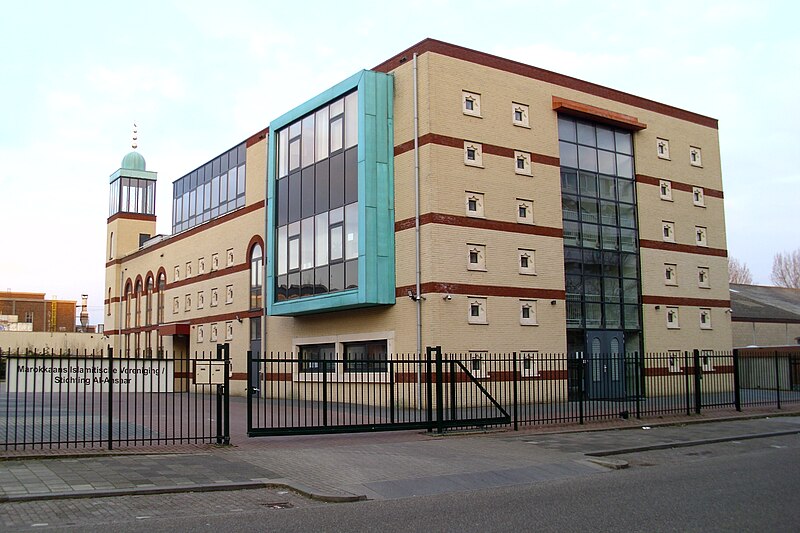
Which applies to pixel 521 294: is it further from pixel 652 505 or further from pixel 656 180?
pixel 652 505

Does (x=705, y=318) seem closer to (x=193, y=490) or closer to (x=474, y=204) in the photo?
(x=474, y=204)

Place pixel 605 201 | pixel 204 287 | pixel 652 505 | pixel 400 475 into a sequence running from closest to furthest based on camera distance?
pixel 652 505, pixel 400 475, pixel 605 201, pixel 204 287

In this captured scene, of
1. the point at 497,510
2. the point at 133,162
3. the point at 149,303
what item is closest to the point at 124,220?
the point at 133,162

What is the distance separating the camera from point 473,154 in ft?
A: 87.5

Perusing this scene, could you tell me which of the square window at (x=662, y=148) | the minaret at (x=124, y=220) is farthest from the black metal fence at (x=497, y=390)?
the minaret at (x=124, y=220)

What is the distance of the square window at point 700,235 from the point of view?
33.3m

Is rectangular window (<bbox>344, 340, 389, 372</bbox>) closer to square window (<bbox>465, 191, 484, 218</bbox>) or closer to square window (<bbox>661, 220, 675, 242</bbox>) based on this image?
square window (<bbox>465, 191, 484, 218</bbox>)

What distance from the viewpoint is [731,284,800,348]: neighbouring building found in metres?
40.9

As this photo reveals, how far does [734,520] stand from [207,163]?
3705 cm

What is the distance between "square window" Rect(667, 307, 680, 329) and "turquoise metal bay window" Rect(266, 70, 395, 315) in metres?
12.5

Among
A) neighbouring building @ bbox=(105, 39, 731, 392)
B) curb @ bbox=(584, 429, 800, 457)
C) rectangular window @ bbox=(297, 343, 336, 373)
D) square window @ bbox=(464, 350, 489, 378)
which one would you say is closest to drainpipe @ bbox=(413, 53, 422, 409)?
neighbouring building @ bbox=(105, 39, 731, 392)

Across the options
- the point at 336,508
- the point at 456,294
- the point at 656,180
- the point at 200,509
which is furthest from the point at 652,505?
the point at 656,180

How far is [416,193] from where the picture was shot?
1006 inches

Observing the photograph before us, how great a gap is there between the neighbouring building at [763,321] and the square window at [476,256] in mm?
20056
